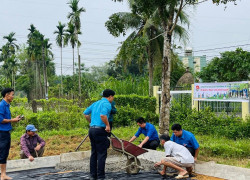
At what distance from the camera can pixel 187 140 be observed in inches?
266

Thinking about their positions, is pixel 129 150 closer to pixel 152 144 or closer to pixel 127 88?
pixel 152 144

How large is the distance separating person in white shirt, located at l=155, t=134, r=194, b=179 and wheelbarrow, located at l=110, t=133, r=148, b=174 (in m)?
0.49

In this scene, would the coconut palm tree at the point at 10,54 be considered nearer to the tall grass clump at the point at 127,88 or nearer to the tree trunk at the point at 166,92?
the tall grass clump at the point at 127,88

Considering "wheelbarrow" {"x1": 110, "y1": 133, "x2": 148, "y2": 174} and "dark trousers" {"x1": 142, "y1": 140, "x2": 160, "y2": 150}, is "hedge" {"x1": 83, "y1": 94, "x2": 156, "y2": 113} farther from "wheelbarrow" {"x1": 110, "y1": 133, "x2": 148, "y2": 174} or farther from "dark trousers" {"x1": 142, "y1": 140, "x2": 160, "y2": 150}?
"wheelbarrow" {"x1": 110, "y1": 133, "x2": 148, "y2": 174}

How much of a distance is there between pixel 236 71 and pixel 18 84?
47.2m

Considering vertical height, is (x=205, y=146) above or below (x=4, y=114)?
below

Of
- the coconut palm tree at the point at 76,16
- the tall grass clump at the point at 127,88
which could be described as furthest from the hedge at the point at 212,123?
the coconut palm tree at the point at 76,16

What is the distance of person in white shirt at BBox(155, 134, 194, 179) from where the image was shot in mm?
6254

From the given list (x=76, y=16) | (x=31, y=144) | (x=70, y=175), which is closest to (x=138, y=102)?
(x=31, y=144)

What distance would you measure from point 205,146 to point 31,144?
4307mm

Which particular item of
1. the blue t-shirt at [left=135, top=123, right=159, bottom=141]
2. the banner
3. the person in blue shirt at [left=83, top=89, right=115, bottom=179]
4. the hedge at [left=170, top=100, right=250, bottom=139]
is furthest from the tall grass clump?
the person in blue shirt at [left=83, top=89, right=115, bottom=179]

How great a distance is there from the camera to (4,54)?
173ft

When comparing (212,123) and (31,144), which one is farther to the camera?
(212,123)

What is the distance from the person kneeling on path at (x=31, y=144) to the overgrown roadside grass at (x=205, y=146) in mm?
1282
